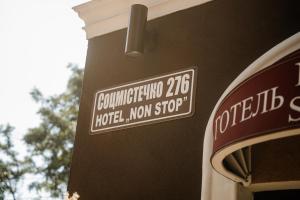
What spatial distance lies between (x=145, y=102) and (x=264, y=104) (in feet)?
10.1

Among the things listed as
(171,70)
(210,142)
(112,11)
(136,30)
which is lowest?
(210,142)

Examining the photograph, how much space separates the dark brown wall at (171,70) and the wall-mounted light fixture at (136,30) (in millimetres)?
295

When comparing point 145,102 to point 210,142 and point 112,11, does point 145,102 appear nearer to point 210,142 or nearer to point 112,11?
point 210,142

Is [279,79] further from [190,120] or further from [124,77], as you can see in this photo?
[124,77]

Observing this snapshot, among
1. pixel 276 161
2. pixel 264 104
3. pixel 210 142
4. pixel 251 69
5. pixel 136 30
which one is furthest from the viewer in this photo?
pixel 136 30

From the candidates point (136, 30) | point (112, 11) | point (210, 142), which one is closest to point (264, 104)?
point (210, 142)

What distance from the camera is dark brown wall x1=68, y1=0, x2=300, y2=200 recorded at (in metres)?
5.48

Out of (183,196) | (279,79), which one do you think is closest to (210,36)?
(183,196)

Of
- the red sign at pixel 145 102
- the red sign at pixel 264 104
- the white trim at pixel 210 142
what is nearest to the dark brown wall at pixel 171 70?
the red sign at pixel 145 102

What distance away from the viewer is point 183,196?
5.46 meters

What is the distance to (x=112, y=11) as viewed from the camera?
7.18m

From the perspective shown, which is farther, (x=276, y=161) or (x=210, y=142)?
(x=210, y=142)

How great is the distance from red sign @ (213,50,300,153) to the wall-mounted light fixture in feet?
8.79

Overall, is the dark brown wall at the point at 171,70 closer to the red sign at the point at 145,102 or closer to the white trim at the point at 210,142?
the red sign at the point at 145,102
